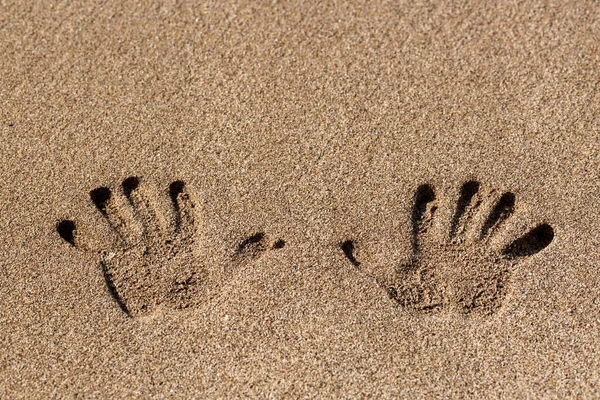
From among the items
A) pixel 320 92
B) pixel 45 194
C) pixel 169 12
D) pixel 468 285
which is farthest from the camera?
pixel 169 12

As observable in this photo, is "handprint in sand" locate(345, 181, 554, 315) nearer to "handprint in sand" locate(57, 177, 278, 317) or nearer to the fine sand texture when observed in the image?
the fine sand texture

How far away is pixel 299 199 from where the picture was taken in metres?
1.91

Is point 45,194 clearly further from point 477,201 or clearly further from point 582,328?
point 582,328

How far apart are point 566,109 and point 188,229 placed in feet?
3.32

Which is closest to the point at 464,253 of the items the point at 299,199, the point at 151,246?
the point at 299,199

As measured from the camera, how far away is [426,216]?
1.89 meters

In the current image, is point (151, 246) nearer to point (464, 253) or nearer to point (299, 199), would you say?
point (299, 199)

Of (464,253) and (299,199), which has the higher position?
(299,199)

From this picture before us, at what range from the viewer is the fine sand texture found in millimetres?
1690

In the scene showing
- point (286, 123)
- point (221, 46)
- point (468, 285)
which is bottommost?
point (468, 285)

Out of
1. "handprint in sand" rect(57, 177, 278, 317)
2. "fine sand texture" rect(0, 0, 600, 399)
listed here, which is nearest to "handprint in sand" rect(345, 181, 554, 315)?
"fine sand texture" rect(0, 0, 600, 399)

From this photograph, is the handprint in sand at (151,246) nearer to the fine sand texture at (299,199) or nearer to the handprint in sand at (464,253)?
the fine sand texture at (299,199)

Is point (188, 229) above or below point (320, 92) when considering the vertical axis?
below

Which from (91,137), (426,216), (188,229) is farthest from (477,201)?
(91,137)
